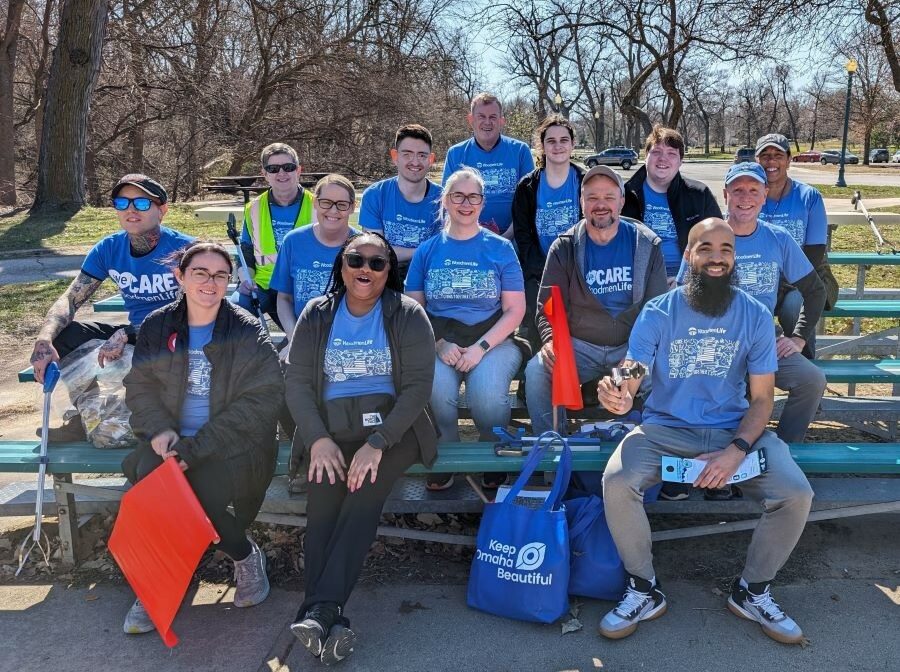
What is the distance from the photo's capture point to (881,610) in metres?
3.08

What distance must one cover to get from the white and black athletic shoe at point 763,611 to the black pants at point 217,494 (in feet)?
6.39

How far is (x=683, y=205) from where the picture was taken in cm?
459

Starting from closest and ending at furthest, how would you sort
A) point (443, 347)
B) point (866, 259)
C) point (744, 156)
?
point (443, 347) → point (744, 156) → point (866, 259)

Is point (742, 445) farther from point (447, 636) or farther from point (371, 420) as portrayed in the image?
point (371, 420)

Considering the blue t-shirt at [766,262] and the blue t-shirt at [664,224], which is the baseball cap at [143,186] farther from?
the blue t-shirt at [766,262]

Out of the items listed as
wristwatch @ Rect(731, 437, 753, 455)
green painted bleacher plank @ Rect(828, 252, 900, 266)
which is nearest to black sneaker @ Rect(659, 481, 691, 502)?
wristwatch @ Rect(731, 437, 753, 455)

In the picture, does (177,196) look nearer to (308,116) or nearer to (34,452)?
A: (308,116)

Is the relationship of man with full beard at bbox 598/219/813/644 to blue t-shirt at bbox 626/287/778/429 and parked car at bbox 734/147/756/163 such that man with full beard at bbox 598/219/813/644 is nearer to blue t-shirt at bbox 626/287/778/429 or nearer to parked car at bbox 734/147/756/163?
blue t-shirt at bbox 626/287/778/429

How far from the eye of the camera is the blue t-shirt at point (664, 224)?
15.2ft

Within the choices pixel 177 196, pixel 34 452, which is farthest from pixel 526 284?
pixel 177 196

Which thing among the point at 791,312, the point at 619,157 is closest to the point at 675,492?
the point at 791,312

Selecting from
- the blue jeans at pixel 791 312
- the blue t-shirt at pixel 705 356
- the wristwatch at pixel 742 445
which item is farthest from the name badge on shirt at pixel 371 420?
the blue jeans at pixel 791 312

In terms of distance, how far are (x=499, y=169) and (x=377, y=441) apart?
8.46 feet

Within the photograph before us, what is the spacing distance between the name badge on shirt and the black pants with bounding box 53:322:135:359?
1410 millimetres
